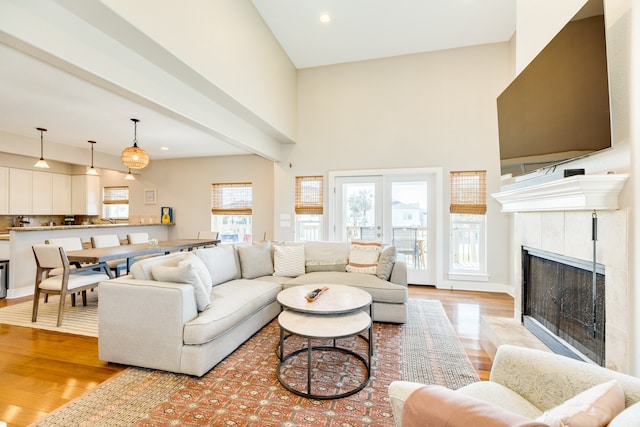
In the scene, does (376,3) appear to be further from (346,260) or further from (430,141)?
(346,260)

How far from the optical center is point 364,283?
3.31 meters

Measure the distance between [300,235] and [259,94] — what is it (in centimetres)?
266

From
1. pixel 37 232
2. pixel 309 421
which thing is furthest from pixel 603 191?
pixel 37 232

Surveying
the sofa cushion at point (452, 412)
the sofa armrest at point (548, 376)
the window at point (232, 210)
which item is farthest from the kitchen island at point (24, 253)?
the sofa armrest at point (548, 376)

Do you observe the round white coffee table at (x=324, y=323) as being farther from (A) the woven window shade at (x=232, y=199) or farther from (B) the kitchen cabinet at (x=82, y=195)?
(B) the kitchen cabinet at (x=82, y=195)

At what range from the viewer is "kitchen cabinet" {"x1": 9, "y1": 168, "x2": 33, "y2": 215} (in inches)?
239

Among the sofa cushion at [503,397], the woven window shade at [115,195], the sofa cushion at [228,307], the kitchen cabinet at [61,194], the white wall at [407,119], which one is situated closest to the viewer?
the sofa cushion at [503,397]

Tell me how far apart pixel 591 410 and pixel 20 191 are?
361 inches

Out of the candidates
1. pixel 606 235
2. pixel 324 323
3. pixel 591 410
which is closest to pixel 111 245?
pixel 324 323

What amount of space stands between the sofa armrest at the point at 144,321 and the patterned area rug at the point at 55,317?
0.97 m

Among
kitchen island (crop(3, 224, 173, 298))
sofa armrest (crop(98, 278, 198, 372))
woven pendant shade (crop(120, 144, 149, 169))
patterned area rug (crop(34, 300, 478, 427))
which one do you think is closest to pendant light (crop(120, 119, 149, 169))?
woven pendant shade (crop(120, 144, 149, 169))

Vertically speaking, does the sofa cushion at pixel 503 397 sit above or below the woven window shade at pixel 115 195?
below

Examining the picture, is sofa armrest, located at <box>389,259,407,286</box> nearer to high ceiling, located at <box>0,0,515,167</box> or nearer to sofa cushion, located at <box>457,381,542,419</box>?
sofa cushion, located at <box>457,381,542,419</box>

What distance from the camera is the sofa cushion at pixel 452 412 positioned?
670mm
